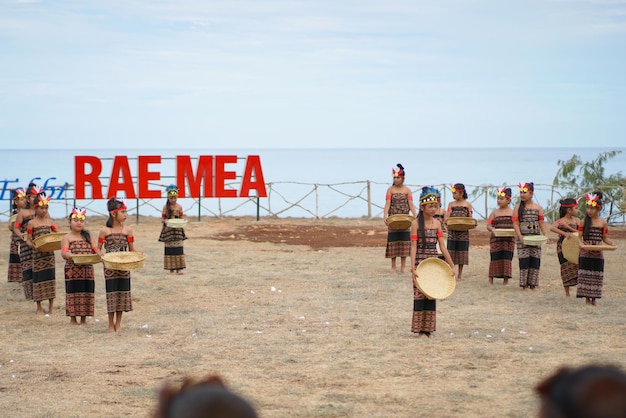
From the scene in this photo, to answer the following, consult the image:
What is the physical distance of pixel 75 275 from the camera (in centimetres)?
1144

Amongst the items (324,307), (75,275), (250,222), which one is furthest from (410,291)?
(250,222)

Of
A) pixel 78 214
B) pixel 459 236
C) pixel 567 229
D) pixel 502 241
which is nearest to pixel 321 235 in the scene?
pixel 459 236

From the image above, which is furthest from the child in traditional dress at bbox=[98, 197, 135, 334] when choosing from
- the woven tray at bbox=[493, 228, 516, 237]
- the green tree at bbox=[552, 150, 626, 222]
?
the green tree at bbox=[552, 150, 626, 222]

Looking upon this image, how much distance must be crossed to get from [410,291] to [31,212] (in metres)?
6.09

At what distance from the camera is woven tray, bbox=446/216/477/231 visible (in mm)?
14789

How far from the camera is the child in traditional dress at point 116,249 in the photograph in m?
11.1

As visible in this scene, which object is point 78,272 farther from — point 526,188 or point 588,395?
point 588,395

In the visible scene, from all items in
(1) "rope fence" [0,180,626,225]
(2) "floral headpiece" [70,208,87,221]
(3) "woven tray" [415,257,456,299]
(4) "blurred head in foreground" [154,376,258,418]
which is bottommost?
(1) "rope fence" [0,180,626,225]

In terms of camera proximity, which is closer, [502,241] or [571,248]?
[571,248]

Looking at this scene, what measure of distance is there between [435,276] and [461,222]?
4785 millimetres

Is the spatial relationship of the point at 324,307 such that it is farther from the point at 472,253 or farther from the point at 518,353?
the point at 472,253

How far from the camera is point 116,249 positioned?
1107 centimetres

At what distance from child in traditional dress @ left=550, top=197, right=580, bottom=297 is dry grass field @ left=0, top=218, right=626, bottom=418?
1.35ft

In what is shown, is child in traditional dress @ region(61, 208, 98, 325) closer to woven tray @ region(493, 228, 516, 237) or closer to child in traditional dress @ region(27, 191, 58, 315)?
child in traditional dress @ region(27, 191, 58, 315)
